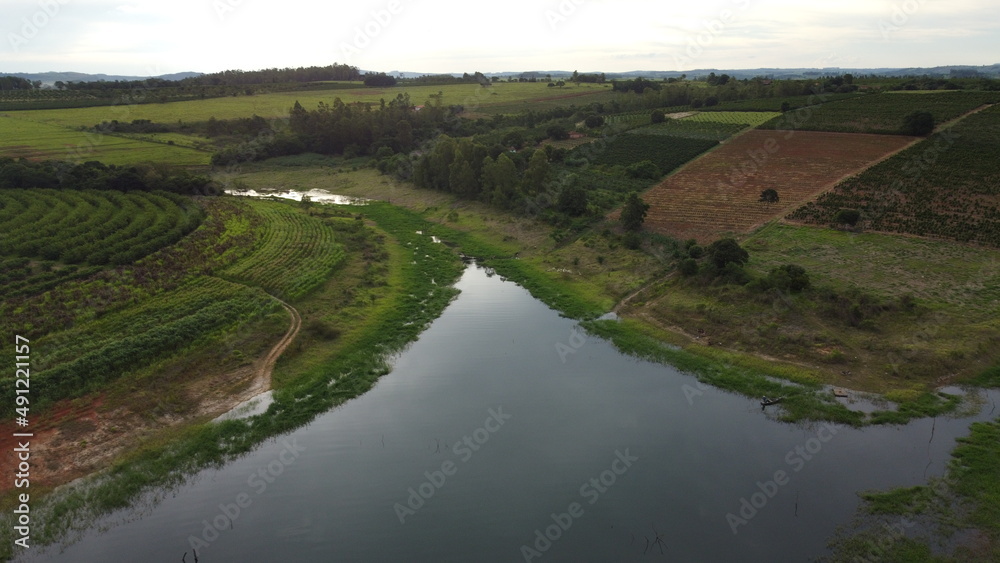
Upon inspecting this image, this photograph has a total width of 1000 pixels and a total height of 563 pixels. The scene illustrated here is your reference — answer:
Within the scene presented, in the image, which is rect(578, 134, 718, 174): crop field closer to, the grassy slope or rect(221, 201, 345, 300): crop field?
the grassy slope

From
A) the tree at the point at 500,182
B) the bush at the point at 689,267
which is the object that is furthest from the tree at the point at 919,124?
the bush at the point at 689,267

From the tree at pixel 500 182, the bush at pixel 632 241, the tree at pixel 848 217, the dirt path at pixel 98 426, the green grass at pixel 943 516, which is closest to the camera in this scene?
the green grass at pixel 943 516

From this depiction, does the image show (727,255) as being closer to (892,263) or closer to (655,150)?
(892,263)

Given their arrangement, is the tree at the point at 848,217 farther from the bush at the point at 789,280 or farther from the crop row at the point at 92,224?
the crop row at the point at 92,224

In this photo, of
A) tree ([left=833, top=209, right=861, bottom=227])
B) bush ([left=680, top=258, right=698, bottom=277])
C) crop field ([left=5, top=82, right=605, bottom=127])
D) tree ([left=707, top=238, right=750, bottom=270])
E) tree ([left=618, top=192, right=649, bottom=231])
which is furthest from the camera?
crop field ([left=5, top=82, right=605, bottom=127])

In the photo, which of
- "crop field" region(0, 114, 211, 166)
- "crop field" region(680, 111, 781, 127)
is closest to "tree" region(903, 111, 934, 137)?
"crop field" region(680, 111, 781, 127)

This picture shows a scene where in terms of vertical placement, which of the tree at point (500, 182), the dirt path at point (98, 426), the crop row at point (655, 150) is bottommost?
the dirt path at point (98, 426)
